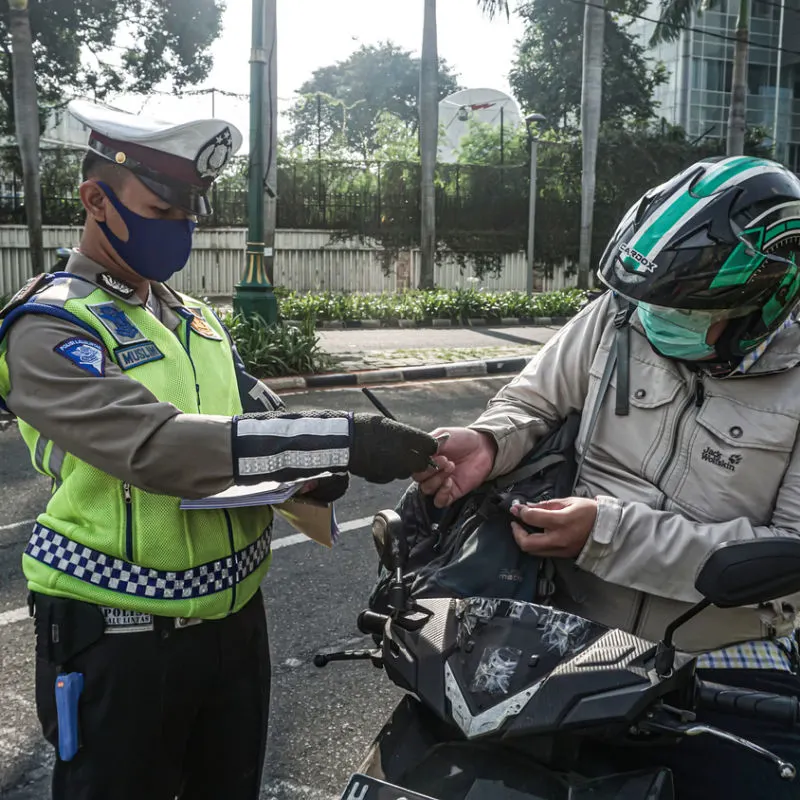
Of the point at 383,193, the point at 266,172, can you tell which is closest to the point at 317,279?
the point at 383,193

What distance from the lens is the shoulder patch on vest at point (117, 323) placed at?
177cm

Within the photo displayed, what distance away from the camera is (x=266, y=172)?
36.3 feet

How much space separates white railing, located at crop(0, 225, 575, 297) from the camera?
19.8 metres

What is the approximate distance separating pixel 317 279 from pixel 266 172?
13.0 m

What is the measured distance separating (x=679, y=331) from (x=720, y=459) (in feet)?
0.83

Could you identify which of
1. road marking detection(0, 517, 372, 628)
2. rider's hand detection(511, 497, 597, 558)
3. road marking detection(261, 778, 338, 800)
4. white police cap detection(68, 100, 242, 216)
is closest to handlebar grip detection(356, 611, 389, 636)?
rider's hand detection(511, 497, 597, 558)

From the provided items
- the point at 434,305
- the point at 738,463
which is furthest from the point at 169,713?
the point at 434,305

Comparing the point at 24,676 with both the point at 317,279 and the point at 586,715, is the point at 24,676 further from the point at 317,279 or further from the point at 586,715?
the point at 317,279

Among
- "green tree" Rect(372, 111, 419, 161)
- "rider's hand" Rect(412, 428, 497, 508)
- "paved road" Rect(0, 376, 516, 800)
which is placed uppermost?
"green tree" Rect(372, 111, 419, 161)

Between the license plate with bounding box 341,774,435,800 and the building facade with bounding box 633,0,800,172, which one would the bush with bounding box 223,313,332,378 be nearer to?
the license plate with bounding box 341,774,435,800

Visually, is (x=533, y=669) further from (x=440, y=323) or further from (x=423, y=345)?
(x=440, y=323)

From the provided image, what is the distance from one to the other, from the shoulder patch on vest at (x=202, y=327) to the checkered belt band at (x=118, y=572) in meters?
0.49

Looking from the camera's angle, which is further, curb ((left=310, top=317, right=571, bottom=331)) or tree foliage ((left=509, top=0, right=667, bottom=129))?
tree foliage ((left=509, top=0, right=667, bottom=129))

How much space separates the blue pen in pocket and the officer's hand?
0.66 m
